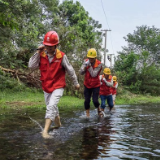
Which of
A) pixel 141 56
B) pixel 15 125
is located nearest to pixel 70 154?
pixel 15 125

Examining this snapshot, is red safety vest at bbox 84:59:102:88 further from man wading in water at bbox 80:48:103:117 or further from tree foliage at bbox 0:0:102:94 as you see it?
tree foliage at bbox 0:0:102:94

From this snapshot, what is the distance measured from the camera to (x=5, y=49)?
51.1 feet

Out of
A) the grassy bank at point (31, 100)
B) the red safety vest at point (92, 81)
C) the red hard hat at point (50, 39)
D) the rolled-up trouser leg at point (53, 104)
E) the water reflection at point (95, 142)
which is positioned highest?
the red hard hat at point (50, 39)

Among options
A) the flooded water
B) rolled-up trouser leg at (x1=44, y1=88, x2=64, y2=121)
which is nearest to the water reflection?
the flooded water

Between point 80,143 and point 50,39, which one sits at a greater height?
point 50,39

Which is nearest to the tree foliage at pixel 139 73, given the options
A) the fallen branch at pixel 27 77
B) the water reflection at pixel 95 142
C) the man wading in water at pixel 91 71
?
the fallen branch at pixel 27 77

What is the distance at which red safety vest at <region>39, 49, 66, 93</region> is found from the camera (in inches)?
214

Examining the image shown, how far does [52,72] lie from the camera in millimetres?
5441

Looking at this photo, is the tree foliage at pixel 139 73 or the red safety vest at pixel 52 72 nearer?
the red safety vest at pixel 52 72

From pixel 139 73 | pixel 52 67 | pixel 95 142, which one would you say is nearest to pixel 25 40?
pixel 52 67

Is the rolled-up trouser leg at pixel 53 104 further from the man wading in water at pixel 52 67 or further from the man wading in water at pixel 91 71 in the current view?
the man wading in water at pixel 91 71

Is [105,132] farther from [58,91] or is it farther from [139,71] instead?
[139,71]

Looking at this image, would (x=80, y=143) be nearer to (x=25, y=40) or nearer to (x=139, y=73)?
A: (x=25, y=40)

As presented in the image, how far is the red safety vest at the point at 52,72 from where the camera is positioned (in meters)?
5.43
